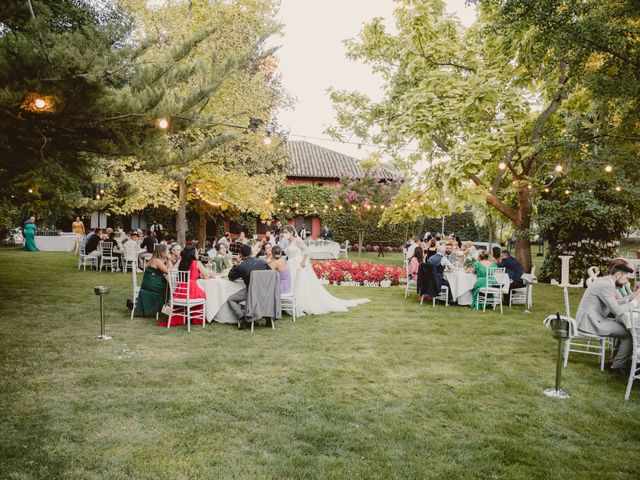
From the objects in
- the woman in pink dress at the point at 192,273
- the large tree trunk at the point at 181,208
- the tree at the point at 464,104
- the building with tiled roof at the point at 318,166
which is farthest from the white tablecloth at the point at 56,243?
the woman in pink dress at the point at 192,273

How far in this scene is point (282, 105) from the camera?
24.8m

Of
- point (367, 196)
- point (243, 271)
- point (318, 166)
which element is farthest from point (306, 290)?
point (318, 166)

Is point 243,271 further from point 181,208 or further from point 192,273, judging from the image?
point 181,208

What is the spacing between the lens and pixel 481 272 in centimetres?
1030

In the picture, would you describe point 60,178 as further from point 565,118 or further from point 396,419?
point 565,118

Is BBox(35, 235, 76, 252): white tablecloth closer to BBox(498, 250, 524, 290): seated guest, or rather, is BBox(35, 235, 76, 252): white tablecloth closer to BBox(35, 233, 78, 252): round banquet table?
BBox(35, 233, 78, 252): round banquet table

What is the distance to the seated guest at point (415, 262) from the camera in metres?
12.1

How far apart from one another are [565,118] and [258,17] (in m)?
11.6

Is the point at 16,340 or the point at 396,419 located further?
the point at 16,340

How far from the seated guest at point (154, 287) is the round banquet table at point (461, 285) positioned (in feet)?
20.5

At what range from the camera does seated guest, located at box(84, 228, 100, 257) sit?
15.7 m

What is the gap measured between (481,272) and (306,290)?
3929mm

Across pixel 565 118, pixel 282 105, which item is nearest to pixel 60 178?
pixel 565 118

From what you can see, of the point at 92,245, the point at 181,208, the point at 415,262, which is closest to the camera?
the point at 415,262
